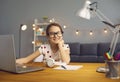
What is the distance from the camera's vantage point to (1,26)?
22.3 feet

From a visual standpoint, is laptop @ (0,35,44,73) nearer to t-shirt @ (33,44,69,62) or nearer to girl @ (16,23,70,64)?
girl @ (16,23,70,64)

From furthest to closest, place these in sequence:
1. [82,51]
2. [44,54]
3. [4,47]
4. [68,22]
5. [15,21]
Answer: [15,21]
[68,22]
[82,51]
[44,54]
[4,47]

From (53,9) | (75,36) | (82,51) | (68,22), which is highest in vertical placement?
(53,9)

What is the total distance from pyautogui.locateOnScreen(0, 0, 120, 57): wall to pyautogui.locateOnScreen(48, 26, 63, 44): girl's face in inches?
143

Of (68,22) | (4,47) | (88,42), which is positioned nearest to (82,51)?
(88,42)

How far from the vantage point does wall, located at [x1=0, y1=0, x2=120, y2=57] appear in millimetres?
5930

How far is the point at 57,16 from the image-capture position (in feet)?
20.5

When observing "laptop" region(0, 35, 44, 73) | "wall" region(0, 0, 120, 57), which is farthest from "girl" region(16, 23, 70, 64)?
"wall" region(0, 0, 120, 57)

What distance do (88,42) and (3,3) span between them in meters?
2.91

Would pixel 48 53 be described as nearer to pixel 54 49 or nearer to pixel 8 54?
pixel 54 49

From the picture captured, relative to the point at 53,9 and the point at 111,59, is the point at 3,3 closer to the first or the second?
the point at 53,9

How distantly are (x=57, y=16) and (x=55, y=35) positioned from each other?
12.8 ft

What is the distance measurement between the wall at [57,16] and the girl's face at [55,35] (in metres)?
3.63

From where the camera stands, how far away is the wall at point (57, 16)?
19.5 feet
